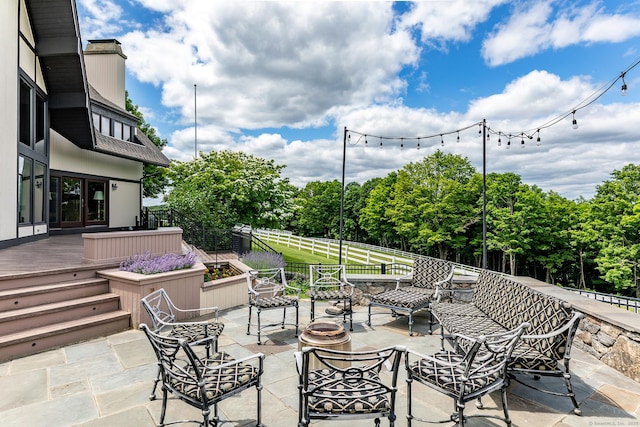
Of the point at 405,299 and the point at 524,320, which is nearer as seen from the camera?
the point at 524,320

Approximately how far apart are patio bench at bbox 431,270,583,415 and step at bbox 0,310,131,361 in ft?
16.3

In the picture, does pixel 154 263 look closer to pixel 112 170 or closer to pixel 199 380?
pixel 199 380

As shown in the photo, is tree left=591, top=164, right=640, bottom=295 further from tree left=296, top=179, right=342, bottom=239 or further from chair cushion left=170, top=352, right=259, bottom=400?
tree left=296, top=179, right=342, bottom=239

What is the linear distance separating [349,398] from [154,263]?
4.92m

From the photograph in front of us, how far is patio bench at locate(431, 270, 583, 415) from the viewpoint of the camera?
313cm

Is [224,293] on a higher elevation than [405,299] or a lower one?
lower

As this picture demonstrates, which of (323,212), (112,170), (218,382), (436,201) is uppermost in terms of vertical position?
(112,170)

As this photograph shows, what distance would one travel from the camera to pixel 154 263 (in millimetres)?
6062

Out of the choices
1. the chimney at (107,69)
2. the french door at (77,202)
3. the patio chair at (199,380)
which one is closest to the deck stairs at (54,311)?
the patio chair at (199,380)

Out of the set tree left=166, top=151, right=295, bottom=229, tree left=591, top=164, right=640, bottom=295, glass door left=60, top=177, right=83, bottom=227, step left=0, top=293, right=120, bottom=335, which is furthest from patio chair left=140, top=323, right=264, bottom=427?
tree left=591, top=164, right=640, bottom=295

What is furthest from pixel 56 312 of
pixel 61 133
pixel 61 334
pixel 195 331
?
pixel 61 133

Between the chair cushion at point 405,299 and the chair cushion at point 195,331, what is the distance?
8.98 feet

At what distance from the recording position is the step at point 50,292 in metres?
4.77

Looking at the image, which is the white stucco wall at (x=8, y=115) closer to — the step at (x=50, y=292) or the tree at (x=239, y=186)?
the step at (x=50, y=292)
